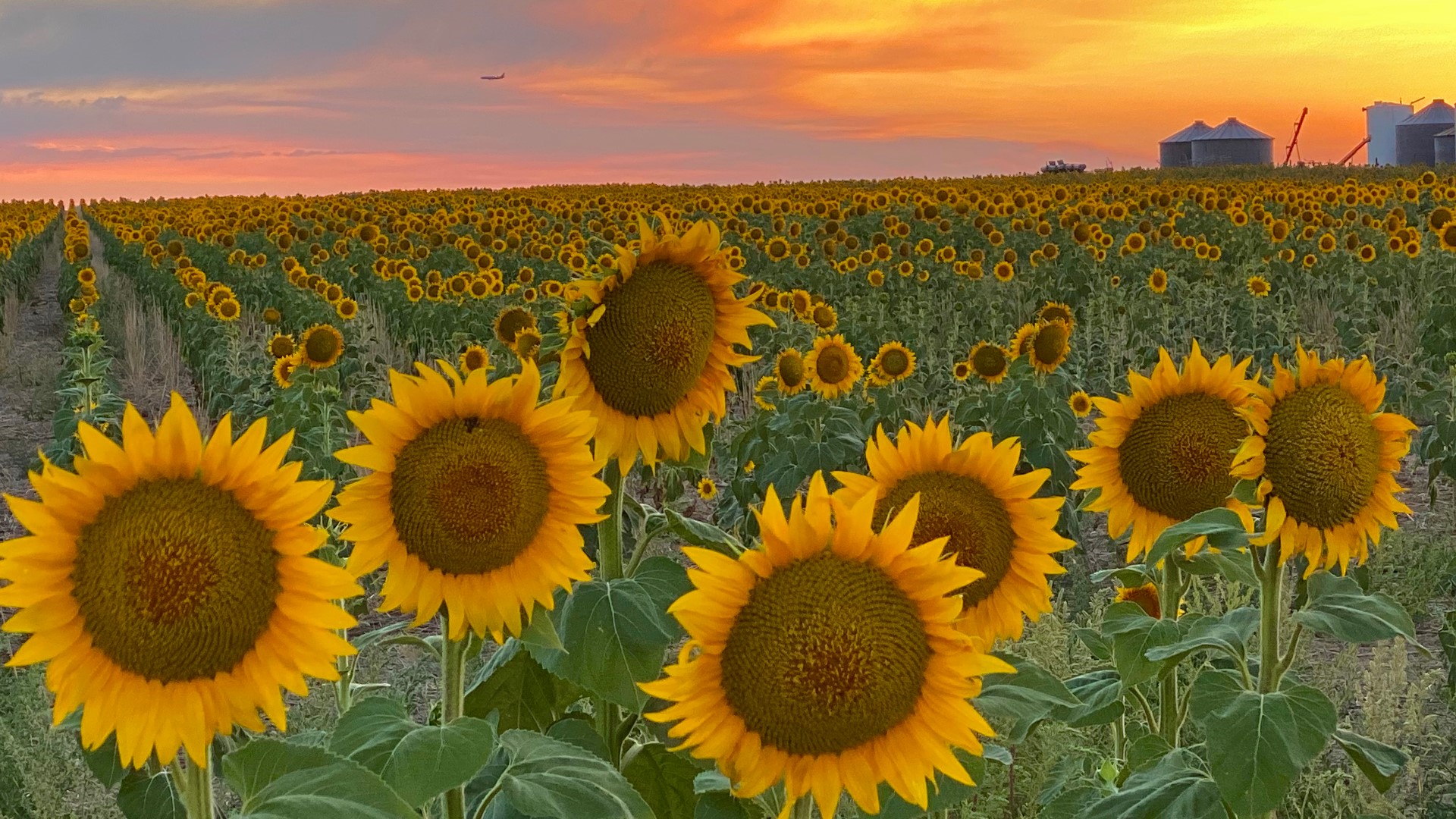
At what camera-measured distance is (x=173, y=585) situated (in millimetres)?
1652

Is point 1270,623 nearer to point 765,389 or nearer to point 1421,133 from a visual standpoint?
point 765,389

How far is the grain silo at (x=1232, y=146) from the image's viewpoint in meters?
80.8

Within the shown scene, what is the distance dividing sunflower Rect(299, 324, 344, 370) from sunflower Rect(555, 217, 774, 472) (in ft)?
20.4

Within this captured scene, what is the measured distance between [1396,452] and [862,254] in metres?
12.2

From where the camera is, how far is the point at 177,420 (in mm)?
1686

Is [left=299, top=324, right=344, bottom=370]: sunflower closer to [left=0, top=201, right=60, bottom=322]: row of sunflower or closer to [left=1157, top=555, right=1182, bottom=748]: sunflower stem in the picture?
[left=1157, top=555, right=1182, bottom=748]: sunflower stem

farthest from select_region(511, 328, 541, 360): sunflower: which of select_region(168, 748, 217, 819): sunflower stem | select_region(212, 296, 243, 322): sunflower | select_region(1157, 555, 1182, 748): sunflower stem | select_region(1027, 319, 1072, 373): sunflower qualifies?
select_region(212, 296, 243, 322): sunflower

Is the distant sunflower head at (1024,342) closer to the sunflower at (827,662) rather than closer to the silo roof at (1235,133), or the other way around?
the sunflower at (827,662)

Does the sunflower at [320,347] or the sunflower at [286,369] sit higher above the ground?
the sunflower at [320,347]

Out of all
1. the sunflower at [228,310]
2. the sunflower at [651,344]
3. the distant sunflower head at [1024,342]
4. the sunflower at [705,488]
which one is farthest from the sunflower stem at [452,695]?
the sunflower at [228,310]

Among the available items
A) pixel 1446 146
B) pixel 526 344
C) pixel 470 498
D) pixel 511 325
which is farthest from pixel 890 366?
pixel 1446 146

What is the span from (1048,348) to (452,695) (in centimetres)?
579

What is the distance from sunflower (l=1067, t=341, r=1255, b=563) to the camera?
288 centimetres

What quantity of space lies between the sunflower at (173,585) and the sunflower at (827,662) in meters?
0.50
